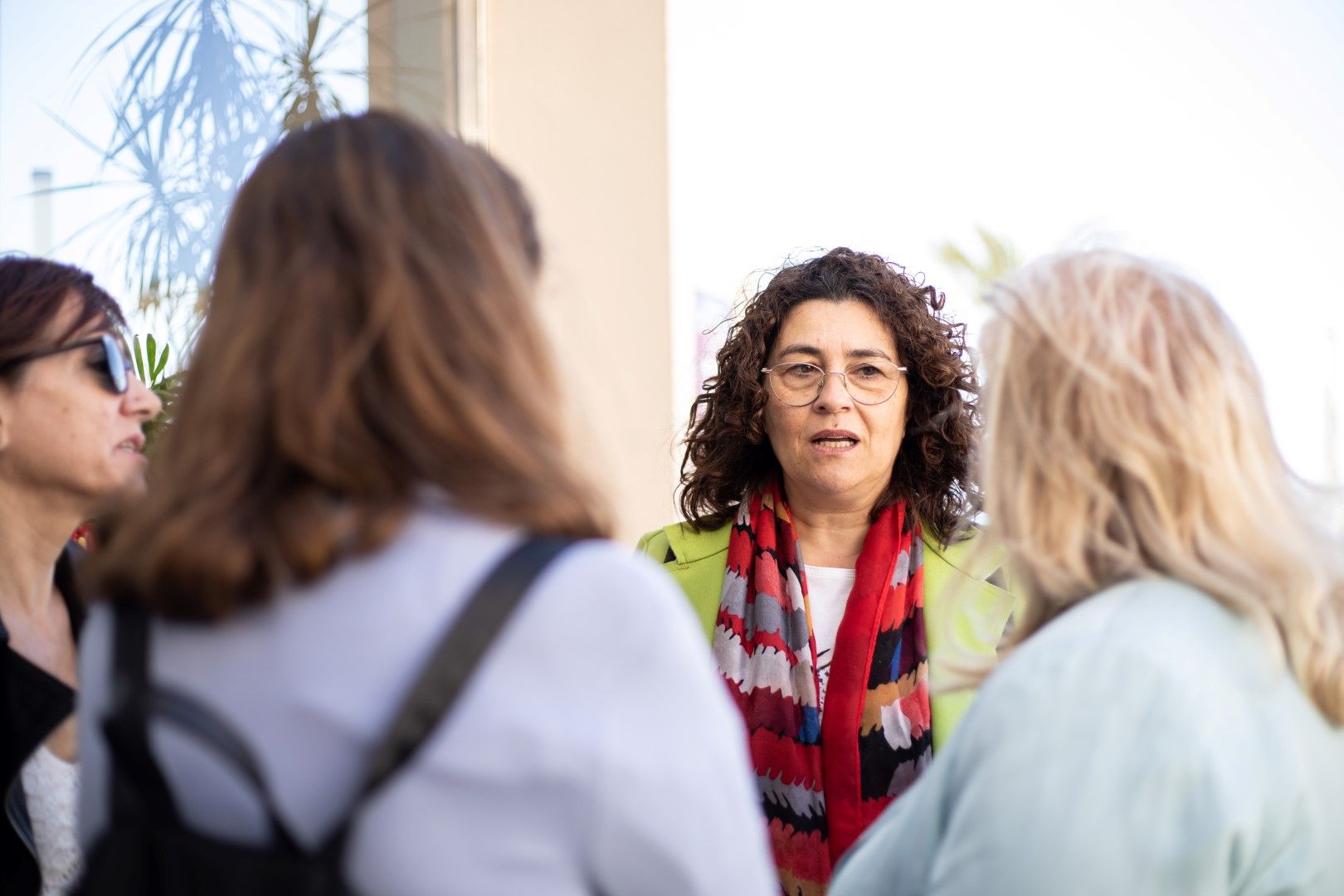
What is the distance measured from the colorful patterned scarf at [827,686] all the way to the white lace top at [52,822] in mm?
1457

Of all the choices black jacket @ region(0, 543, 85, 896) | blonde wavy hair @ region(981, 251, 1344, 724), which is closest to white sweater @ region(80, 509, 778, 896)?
blonde wavy hair @ region(981, 251, 1344, 724)

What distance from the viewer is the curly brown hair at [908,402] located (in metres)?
3.09

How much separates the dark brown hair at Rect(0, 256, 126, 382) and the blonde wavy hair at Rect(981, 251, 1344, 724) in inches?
70.1

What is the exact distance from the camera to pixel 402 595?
39.3 inches

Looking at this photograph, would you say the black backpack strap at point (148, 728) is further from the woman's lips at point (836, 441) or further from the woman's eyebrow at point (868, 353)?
the woman's eyebrow at point (868, 353)

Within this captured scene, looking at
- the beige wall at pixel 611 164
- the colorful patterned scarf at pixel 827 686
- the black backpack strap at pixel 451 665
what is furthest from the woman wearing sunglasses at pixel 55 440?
the beige wall at pixel 611 164

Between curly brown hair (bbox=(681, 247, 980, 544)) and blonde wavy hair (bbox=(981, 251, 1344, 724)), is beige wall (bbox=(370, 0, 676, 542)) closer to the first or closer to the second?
curly brown hair (bbox=(681, 247, 980, 544))

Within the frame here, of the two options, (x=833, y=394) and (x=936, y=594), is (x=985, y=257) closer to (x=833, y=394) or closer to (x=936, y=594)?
(x=833, y=394)

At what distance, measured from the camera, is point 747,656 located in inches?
114

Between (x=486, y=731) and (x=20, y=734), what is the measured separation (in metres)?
1.33

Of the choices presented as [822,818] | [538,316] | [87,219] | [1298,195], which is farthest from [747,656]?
[1298,195]

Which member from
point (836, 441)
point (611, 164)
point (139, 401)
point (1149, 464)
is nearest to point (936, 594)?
point (836, 441)

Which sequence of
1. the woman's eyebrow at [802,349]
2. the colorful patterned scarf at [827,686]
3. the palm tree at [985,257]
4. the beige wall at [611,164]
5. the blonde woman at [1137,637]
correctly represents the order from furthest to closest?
the palm tree at [985,257] → the beige wall at [611,164] → the woman's eyebrow at [802,349] → the colorful patterned scarf at [827,686] → the blonde woman at [1137,637]

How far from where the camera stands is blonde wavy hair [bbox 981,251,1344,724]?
4.46 ft
